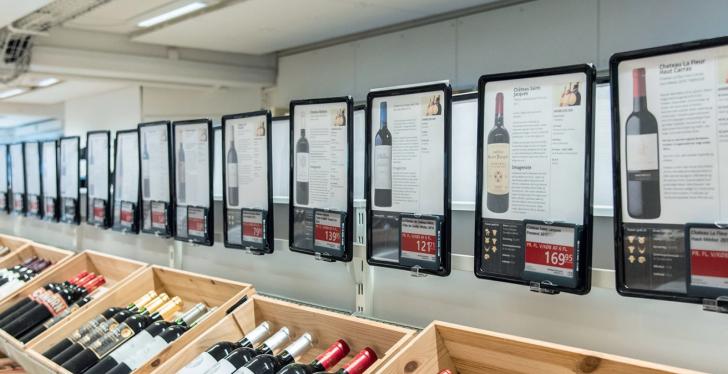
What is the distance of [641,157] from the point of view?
1.01 meters

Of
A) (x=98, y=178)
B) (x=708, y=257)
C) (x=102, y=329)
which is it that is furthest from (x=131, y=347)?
(x=708, y=257)

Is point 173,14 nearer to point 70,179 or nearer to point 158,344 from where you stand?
point 70,179

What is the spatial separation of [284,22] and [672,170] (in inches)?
160

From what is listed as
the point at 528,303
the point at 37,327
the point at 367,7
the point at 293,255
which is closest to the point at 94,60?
the point at 367,7

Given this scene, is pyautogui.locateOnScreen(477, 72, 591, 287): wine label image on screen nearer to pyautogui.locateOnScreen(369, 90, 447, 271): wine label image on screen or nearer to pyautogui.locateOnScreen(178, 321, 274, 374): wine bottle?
pyautogui.locateOnScreen(369, 90, 447, 271): wine label image on screen

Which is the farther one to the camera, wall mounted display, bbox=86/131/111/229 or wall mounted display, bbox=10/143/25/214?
wall mounted display, bbox=10/143/25/214

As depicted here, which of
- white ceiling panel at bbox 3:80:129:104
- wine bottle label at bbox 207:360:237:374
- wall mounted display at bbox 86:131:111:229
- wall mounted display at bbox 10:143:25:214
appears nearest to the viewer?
wine bottle label at bbox 207:360:237:374

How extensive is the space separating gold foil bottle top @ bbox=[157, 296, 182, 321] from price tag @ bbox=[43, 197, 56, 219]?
149cm

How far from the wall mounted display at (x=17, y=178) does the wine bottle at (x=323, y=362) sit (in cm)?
289

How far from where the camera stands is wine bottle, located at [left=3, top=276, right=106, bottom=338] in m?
2.21

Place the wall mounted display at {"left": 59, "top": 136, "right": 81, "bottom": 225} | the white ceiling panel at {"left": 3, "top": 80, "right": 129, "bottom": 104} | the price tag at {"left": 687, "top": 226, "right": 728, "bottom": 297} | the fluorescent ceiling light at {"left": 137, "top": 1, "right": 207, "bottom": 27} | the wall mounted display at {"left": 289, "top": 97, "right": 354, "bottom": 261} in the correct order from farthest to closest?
the white ceiling panel at {"left": 3, "top": 80, "right": 129, "bottom": 104} → the fluorescent ceiling light at {"left": 137, "top": 1, "right": 207, "bottom": 27} → the wall mounted display at {"left": 59, "top": 136, "right": 81, "bottom": 225} → the wall mounted display at {"left": 289, "top": 97, "right": 354, "bottom": 261} → the price tag at {"left": 687, "top": 226, "right": 728, "bottom": 297}

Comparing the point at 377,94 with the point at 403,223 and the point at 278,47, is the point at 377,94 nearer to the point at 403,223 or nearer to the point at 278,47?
the point at 403,223

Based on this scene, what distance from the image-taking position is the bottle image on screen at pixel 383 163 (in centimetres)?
139

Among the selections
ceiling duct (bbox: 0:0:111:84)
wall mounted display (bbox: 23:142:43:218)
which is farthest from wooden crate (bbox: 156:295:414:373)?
ceiling duct (bbox: 0:0:111:84)
